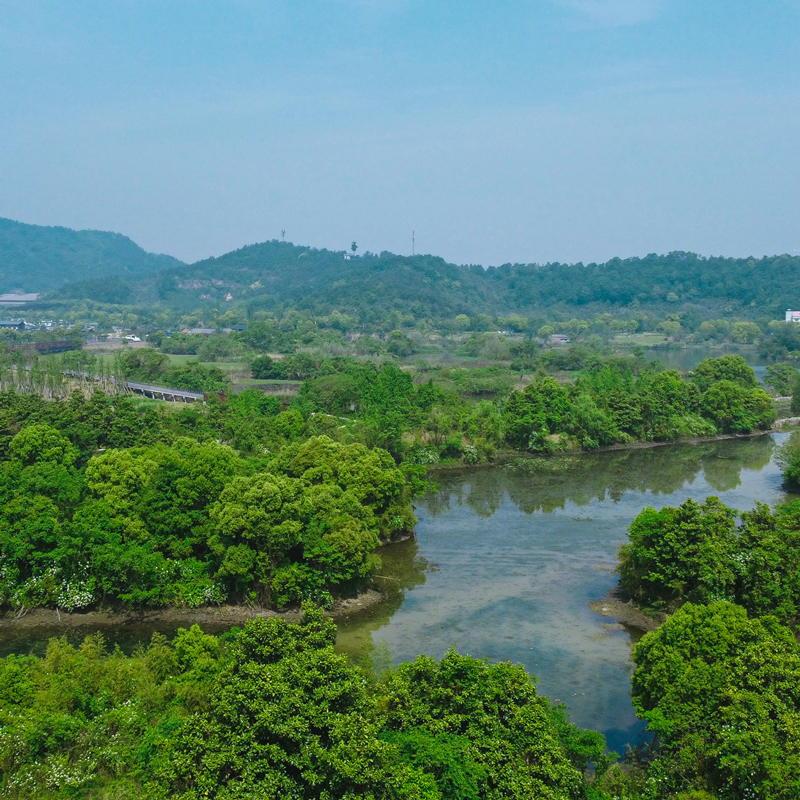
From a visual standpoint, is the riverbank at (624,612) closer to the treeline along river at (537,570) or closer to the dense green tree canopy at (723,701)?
the treeline along river at (537,570)

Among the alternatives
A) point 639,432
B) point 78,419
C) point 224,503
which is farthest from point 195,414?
point 639,432

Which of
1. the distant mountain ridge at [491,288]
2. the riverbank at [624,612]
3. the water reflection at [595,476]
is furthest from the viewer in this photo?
the distant mountain ridge at [491,288]

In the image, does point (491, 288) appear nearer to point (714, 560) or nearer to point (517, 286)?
point (517, 286)

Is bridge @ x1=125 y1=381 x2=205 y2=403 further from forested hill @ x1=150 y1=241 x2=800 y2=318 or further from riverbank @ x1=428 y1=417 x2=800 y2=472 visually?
forested hill @ x1=150 y1=241 x2=800 y2=318

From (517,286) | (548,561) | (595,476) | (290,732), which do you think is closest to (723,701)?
(290,732)

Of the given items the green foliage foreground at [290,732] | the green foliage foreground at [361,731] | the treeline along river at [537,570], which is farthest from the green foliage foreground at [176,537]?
the green foliage foreground at [290,732]

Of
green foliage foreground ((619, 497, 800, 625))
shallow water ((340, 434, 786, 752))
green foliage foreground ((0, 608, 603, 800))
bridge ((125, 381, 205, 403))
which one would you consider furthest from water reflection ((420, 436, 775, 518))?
bridge ((125, 381, 205, 403))
